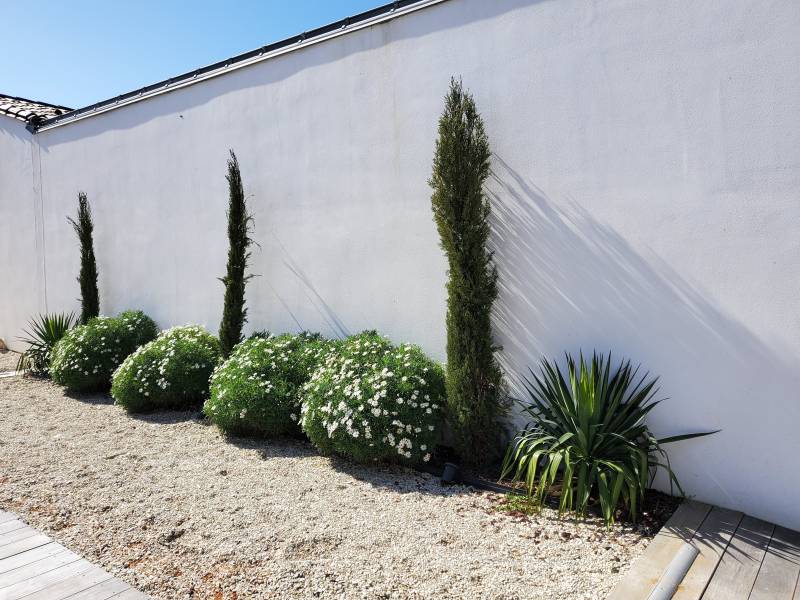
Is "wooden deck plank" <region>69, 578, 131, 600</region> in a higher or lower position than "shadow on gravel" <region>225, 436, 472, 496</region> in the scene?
lower

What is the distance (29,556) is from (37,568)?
19 cm

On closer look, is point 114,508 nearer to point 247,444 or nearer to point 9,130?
point 247,444

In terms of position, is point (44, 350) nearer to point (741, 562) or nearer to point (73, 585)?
point (73, 585)

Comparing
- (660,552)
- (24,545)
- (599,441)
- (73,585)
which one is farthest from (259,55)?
(660,552)

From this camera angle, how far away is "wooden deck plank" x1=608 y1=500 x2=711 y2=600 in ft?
8.89

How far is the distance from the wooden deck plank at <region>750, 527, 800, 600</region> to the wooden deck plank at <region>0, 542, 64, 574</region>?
12.0 ft

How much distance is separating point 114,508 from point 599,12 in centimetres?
477

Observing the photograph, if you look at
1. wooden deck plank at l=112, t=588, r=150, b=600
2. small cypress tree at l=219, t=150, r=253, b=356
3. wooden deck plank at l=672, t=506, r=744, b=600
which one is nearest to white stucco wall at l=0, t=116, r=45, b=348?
small cypress tree at l=219, t=150, r=253, b=356

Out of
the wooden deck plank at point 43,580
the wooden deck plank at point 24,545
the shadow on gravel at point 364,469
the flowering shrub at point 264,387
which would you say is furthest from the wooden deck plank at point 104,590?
the flowering shrub at point 264,387

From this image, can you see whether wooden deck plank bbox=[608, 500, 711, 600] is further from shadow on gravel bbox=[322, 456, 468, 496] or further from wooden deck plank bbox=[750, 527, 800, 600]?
shadow on gravel bbox=[322, 456, 468, 496]

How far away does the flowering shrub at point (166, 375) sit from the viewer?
245 inches

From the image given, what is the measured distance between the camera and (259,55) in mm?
6598

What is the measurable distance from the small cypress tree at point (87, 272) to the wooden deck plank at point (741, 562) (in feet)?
27.8

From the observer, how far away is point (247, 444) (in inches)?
208
